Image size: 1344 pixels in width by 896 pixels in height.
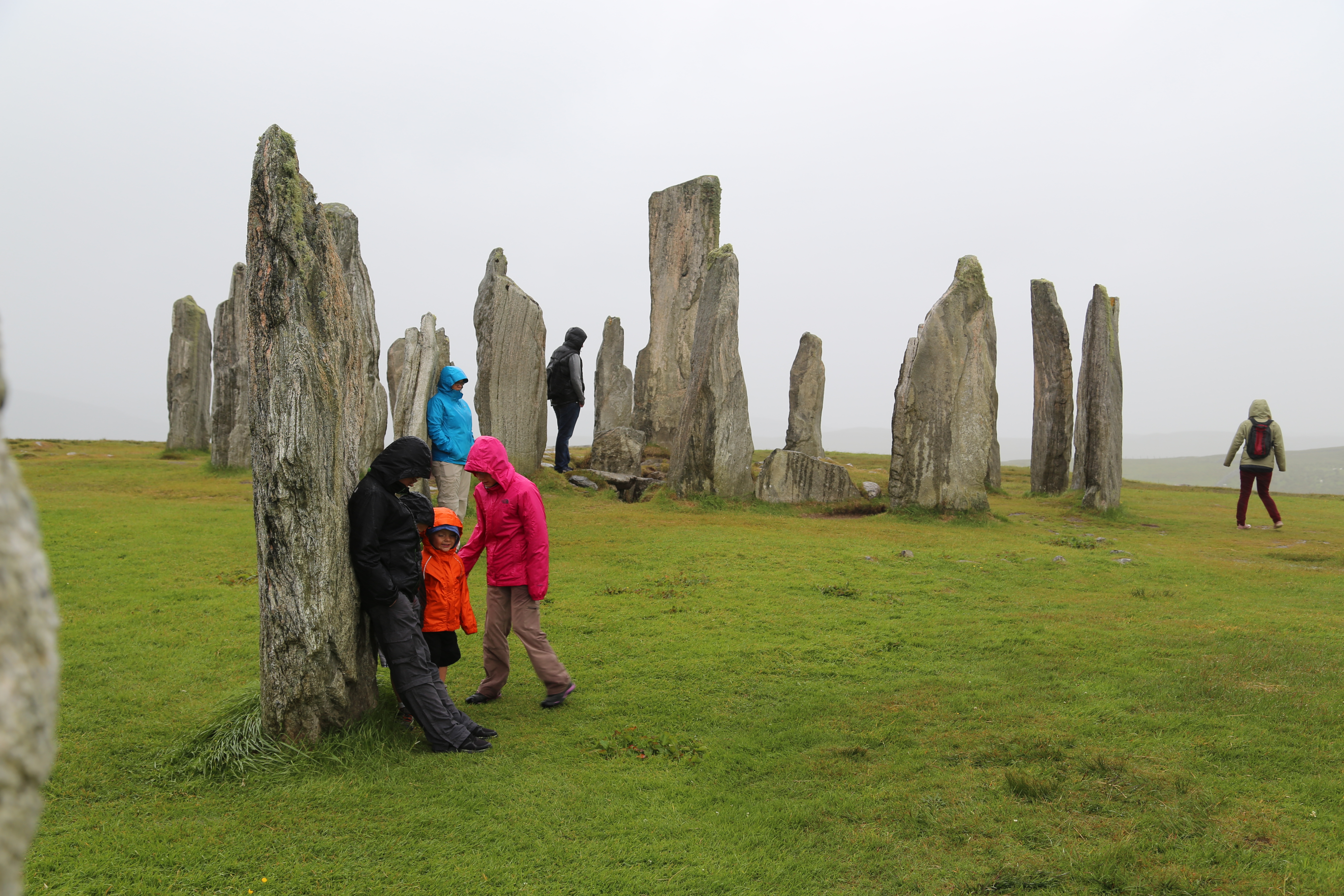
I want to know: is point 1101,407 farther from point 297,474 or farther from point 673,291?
point 297,474

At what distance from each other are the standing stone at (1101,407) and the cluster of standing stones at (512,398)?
46mm

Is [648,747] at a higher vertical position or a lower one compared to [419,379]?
lower

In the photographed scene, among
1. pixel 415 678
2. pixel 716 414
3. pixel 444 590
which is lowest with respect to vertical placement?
pixel 415 678

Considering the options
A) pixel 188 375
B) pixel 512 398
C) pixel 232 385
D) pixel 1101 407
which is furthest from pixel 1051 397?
pixel 188 375

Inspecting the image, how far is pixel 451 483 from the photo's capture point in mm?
10781

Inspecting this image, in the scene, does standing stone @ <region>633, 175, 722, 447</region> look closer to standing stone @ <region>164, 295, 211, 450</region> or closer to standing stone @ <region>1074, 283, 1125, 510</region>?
standing stone @ <region>1074, 283, 1125, 510</region>

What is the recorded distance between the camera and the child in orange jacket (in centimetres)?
586

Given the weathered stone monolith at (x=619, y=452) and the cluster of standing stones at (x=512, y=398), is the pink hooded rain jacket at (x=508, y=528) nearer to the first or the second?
the cluster of standing stones at (x=512, y=398)

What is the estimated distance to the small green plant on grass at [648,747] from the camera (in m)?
5.36

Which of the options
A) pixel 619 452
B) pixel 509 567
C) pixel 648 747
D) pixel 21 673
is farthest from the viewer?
pixel 619 452

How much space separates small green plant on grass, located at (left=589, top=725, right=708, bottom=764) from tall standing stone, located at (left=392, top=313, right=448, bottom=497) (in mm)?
7794

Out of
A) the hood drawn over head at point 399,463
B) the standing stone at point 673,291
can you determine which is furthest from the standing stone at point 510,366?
the hood drawn over head at point 399,463

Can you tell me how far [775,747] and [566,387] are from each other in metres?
12.0

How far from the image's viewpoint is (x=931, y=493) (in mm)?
14531
